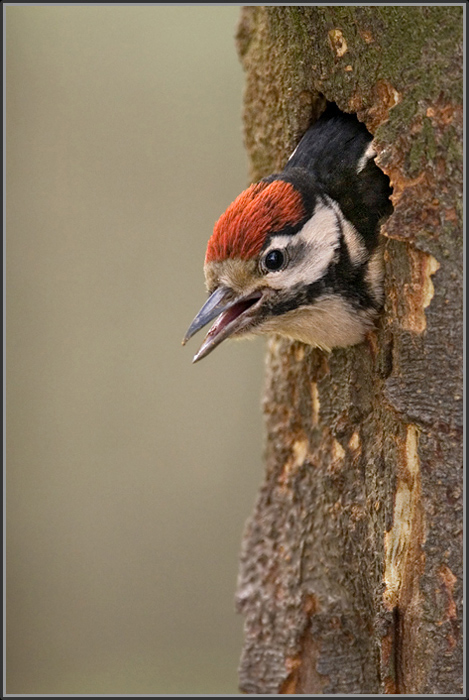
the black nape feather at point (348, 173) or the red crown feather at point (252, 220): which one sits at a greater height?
the black nape feather at point (348, 173)

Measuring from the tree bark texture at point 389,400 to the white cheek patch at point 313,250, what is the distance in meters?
0.21

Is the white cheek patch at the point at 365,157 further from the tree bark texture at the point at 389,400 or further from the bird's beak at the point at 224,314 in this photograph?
the bird's beak at the point at 224,314

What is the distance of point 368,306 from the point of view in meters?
2.44

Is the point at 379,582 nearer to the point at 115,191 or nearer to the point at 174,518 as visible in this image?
the point at 174,518

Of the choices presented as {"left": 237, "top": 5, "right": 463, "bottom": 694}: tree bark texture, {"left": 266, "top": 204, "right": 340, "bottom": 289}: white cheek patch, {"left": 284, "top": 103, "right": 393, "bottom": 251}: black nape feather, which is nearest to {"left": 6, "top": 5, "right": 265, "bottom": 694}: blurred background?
{"left": 237, "top": 5, "right": 463, "bottom": 694}: tree bark texture

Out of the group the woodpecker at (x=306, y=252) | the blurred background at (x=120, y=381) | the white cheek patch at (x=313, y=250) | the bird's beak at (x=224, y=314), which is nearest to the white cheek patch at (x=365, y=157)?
the woodpecker at (x=306, y=252)

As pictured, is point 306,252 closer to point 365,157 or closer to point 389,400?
point 365,157

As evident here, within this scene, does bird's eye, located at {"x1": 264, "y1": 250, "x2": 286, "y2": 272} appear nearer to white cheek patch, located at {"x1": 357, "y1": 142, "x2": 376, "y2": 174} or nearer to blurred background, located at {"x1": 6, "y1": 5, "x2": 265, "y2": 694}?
white cheek patch, located at {"x1": 357, "y1": 142, "x2": 376, "y2": 174}

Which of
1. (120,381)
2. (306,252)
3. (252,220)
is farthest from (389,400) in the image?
(120,381)

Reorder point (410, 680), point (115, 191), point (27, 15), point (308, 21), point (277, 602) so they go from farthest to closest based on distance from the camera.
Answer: point (115, 191)
point (27, 15)
point (277, 602)
point (308, 21)
point (410, 680)

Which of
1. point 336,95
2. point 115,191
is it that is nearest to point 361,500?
point 336,95

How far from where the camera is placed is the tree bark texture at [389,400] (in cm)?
222

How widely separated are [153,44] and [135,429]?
2.52m

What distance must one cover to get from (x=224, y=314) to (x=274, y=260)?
0.74 ft
